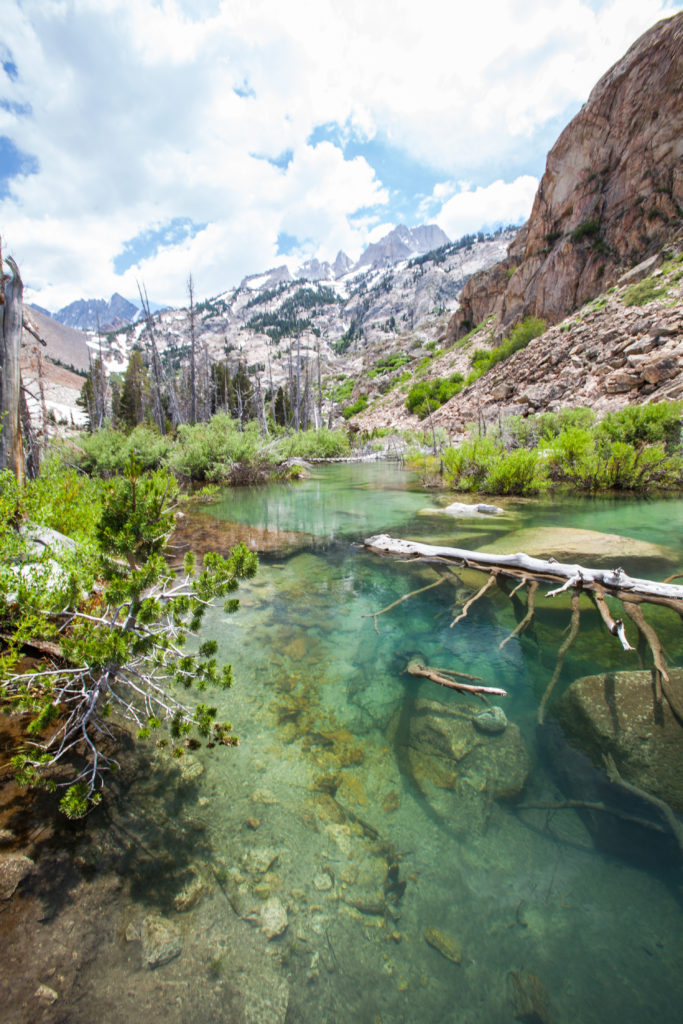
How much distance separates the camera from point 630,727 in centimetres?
329

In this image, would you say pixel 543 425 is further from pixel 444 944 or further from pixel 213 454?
pixel 444 944

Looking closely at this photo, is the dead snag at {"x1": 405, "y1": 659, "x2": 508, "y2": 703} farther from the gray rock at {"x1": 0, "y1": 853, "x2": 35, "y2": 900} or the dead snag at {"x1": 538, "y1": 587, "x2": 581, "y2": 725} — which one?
the gray rock at {"x1": 0, "y1": 853, "x2": 35, "y2": 900}

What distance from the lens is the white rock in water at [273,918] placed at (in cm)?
228

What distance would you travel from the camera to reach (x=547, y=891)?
2477 millimetres

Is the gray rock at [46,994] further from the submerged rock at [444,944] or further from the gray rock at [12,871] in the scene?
the submerged rock at [444,944]

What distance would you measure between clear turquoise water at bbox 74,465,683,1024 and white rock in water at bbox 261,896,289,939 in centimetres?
3

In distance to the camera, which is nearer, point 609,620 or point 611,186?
point 609,620

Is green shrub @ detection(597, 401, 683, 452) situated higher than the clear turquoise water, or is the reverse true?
green shrub @ detection(597, 401, 683, 452)

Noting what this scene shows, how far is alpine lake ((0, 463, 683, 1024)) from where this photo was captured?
78.7 inches

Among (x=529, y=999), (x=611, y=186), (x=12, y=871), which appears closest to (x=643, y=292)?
(x=611, y=186)

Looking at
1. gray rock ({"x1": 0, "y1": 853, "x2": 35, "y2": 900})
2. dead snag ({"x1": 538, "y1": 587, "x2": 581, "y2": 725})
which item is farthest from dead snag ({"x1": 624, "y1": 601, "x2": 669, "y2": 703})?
→ gray rock ({"x1": 0, "y1": 853, "x2": 35, "y2": 900})

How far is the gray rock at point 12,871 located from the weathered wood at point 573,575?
4527mm

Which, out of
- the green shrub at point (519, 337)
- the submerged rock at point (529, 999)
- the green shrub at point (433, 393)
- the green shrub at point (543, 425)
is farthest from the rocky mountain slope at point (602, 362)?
the submerged rock at point (529, 999)

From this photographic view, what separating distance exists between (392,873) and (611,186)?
4785cm
